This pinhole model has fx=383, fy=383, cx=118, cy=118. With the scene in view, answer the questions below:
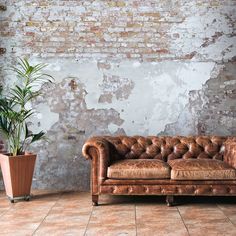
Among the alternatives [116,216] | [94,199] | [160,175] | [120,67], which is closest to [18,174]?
[94,199]

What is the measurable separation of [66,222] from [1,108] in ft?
6.45

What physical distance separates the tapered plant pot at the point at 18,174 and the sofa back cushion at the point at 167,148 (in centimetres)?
115

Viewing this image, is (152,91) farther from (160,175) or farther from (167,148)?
(160,175)

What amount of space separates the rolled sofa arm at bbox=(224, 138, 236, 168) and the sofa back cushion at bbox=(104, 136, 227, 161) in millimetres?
159

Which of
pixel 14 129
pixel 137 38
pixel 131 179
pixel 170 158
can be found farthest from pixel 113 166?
pixel 137 38

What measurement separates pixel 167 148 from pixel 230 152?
0.88 m

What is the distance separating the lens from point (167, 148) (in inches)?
213

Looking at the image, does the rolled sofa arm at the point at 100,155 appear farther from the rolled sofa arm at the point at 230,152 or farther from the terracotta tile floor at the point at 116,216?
the rolled sofa arm at the point at 230,152

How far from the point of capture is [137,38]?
5.91m

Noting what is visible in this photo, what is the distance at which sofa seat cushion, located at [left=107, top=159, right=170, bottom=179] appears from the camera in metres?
4.71

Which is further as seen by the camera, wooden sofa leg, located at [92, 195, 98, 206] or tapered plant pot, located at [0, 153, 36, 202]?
tapered plant pot, located at [0, 153, 36, 202]

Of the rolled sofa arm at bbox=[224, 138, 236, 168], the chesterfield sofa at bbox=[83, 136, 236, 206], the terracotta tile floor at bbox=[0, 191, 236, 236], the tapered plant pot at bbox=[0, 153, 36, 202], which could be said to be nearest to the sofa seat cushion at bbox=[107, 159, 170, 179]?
the chesterfield sofa at bbox=[83, 136, 236, 206]

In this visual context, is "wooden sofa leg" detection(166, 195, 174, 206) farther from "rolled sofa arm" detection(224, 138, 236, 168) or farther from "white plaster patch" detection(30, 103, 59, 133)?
"white plaster patch" detection(30, 103, 59, 133)

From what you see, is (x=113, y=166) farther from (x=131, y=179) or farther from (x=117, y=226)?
(x=117, y=226)
